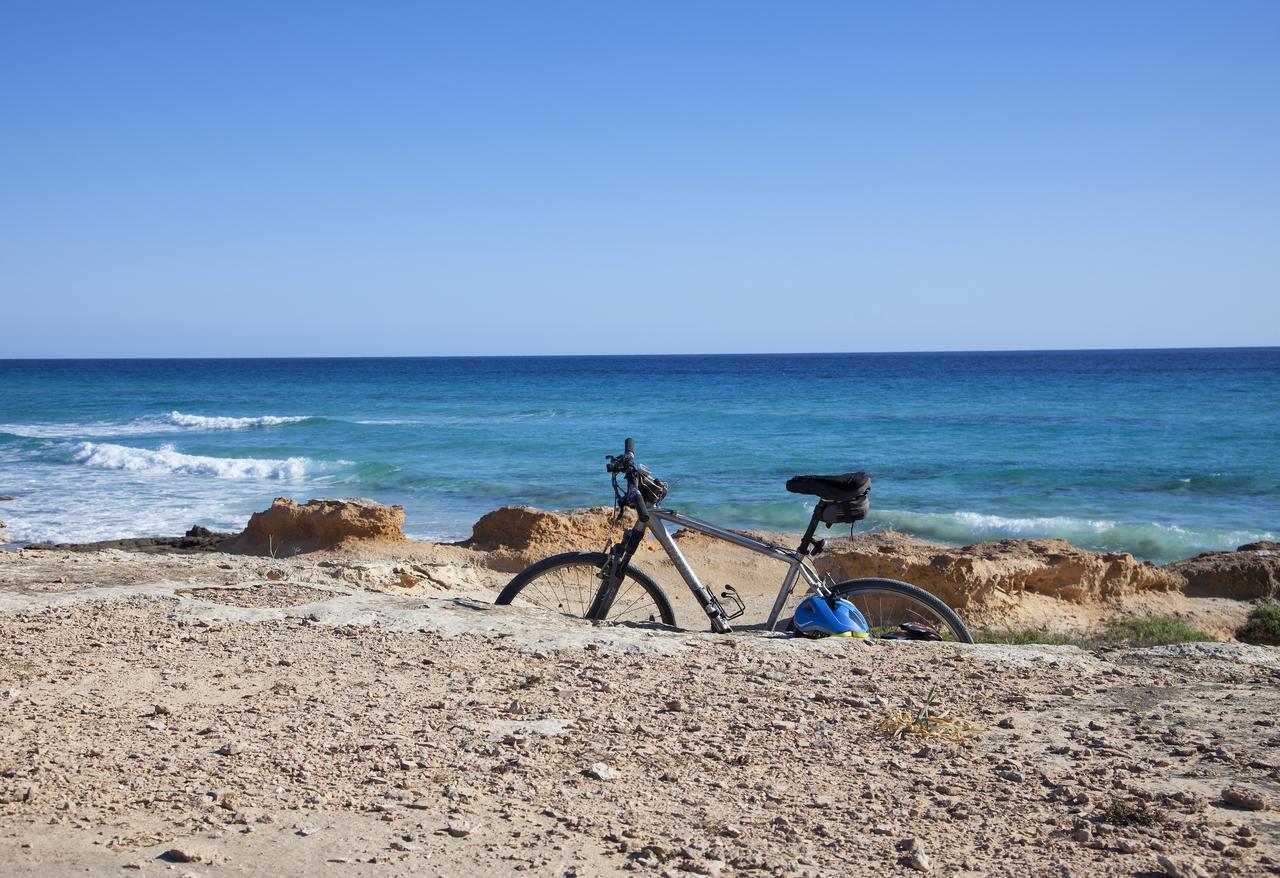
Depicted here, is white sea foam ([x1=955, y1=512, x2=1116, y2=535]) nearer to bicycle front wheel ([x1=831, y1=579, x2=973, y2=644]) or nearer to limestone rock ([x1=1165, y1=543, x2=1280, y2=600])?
limestone rock ([x1=1165, y1=543, x2=1280, y2=600])

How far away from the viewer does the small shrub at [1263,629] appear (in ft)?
25.3

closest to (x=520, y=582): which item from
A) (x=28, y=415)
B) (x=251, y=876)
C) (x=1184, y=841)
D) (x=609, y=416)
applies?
(x=251, y=876)

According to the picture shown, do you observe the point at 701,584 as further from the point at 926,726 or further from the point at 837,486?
the point at 926,726

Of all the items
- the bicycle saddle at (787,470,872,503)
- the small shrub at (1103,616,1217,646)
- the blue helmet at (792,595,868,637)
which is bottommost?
the small shrub at (1103,616,1217,646)

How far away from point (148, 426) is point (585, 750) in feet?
118

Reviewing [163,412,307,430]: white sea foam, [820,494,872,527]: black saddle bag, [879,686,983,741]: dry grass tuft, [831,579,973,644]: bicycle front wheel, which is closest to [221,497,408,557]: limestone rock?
[831,579,973,644]: bicycle front wheel

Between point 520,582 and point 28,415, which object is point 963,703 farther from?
point 28,415

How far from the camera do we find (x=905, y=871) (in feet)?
9.04

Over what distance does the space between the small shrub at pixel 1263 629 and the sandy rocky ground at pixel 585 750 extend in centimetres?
323

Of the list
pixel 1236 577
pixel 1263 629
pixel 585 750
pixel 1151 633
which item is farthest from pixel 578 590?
pixel 1236 577

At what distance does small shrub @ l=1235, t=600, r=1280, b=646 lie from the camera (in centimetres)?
771

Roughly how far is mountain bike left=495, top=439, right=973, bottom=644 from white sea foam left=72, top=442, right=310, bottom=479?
17966mm

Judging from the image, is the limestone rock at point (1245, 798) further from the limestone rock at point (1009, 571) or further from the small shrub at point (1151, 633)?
the limestone rock at point (1009, 571)

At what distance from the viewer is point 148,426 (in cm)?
3556
